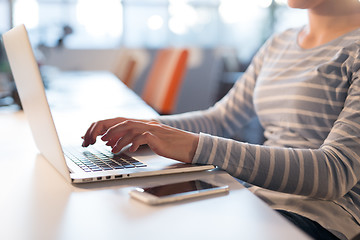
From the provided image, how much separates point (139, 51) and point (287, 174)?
4.20 metres

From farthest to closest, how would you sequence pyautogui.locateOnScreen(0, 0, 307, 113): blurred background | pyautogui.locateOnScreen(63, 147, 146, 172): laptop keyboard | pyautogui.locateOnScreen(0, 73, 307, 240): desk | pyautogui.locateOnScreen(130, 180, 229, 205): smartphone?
1. pyautogui.locateOnScreen(0, 0, 307, 113): blurred background
2. pyautogui.locateOnScreen(63, 147, 146, 172): laptop keyboard
3. pyautogui.locateOnScreen(130, 180, 229, 205): smartphone
4. pyautogui.locateOnScreen(0, 73, 307, 240): desk

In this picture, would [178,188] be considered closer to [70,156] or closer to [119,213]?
[119,213]

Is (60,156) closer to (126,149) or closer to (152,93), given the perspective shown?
(126,149)

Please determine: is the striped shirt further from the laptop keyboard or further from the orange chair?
the orange chair

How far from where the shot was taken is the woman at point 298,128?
0.85m

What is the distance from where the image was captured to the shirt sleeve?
33.3 inches

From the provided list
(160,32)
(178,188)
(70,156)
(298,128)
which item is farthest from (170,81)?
(160,32)

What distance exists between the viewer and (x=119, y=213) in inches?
24.5

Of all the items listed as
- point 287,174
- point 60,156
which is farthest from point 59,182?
point 287,174

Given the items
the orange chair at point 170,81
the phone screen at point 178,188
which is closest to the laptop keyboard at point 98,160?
the phone screen at point 178,188

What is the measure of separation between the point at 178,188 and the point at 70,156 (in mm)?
287

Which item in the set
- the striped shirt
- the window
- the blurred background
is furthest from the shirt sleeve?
the window

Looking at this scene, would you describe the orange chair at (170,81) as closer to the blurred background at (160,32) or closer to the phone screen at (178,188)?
the phone screen at (178,188)

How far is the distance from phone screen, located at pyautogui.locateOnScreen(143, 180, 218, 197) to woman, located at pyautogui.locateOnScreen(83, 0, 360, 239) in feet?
0.33
